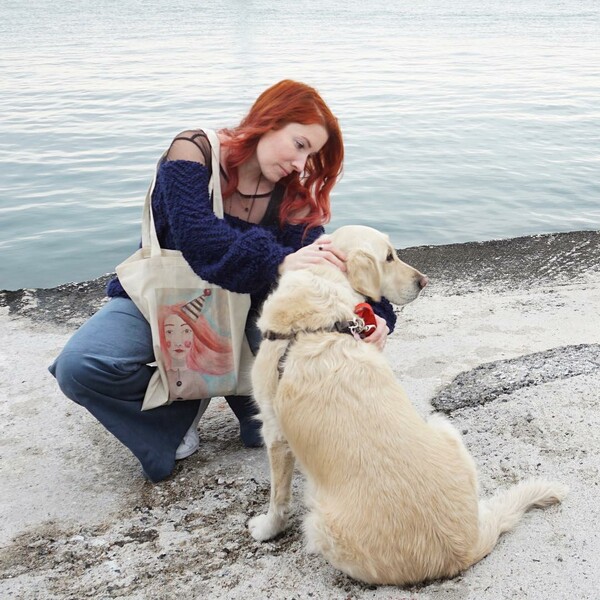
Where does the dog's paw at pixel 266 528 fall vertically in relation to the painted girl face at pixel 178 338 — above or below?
below

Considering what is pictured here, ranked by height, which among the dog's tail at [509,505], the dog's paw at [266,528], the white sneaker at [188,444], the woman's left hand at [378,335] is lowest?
the white sneaker at [188,444]

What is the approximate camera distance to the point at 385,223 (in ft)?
33.2

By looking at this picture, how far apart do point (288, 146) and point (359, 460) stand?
1554mm

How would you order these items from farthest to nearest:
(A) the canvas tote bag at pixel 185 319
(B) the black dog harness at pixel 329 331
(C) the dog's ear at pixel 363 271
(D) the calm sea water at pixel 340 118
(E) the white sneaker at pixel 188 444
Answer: (D) the calm sea water at pixel 340 118, (E) the white sneaker at pixel 188 444, (A) the canvas tote bag at pixel 185 319, (C) the dog's ear at pixel 363 271, (B) the black dog harness at pixel 329 331

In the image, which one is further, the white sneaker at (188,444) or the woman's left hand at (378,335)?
the white sneaker at (188,444)

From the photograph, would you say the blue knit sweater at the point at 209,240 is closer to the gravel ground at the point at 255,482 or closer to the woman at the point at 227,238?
the woman at the point at 227,238

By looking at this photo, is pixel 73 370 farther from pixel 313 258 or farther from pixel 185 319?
pixel 313 258

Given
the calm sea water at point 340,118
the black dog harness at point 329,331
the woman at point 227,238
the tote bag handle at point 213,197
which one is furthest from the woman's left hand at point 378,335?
the calm sea water at point 340,118

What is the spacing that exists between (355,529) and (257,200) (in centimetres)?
178

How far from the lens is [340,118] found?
51.4ft

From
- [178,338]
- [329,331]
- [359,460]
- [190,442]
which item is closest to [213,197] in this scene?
[178,338]

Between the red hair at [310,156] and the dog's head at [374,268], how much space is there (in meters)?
0.37

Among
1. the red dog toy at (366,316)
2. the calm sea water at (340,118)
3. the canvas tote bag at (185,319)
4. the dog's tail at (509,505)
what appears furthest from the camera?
the calm sea water at (340,118)

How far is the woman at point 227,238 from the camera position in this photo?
10.5 ft
